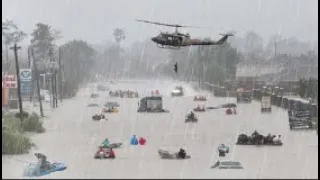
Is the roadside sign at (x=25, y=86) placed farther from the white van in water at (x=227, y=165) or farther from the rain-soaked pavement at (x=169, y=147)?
the white van in water at (x=227, y=165)

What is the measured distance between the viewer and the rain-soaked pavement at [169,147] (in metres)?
34.3

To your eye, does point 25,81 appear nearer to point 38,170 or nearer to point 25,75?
point 25,75

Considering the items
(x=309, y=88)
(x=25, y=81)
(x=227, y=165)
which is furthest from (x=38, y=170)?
Result: (x=309, y=88)

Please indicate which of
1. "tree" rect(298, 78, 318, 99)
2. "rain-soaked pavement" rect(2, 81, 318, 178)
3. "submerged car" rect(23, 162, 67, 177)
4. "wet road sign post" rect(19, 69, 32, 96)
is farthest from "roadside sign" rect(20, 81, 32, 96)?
"tree" rect(298, 78, 318, 99)

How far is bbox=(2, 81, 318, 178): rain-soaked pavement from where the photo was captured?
34.3 meters

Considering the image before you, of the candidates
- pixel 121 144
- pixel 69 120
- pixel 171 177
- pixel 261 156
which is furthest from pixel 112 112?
pixel 171 177

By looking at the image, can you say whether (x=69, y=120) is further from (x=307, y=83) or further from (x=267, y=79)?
(x=267, y=79)

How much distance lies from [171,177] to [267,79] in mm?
150916

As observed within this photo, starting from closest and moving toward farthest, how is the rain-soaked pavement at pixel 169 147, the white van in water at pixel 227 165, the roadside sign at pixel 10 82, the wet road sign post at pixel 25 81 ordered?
the rain-soaked pavement at pixel 169 147
the white van in water at pixel 227 165
the roadside sign at pixel 10 82
the wet road sign post at pixel 25 81

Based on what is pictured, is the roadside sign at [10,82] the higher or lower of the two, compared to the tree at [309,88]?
higher

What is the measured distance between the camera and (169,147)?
4825cm

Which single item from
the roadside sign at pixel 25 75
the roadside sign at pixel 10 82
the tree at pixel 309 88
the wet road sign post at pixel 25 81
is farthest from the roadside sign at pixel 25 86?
the tree at pixel 309 88

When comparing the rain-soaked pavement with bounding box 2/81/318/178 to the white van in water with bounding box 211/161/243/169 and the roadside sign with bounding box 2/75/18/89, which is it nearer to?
the white van in water with bounding box 211/161/243/169

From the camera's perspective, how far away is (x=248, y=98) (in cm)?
12000
